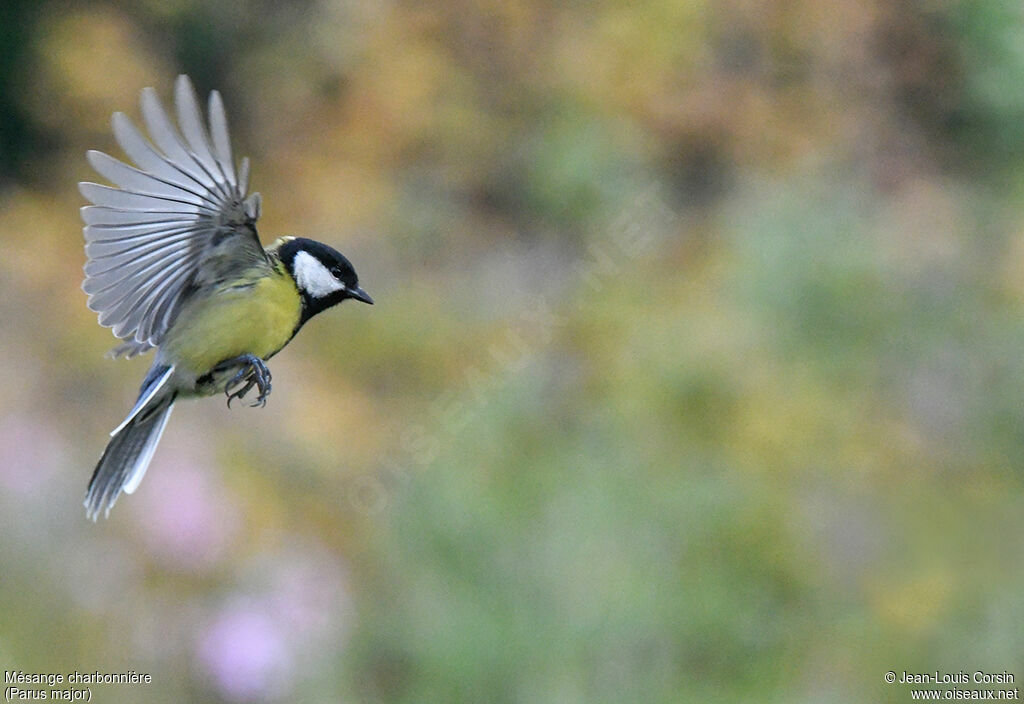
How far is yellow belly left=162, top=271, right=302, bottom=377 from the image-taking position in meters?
1.13

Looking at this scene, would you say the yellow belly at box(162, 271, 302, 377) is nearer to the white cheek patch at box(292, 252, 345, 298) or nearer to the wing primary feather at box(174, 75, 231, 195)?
the white cheek patch at box(292, 252, 345, 298)

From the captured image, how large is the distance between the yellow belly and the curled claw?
0.02 m

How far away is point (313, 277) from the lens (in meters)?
1.12

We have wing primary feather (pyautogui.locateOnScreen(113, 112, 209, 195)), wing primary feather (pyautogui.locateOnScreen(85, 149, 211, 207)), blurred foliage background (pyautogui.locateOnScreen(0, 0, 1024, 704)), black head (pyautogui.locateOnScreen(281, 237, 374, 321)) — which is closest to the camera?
wing primary feather (pyautogui.locateOnScreen(113, 112, 209, 195))

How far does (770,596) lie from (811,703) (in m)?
0.22

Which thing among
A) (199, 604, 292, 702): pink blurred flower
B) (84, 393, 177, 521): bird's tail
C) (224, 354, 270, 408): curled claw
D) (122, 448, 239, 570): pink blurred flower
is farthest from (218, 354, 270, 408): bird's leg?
(122, 448, 239, 570): pink blurred flower

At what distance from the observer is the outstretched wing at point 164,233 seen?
100 cm

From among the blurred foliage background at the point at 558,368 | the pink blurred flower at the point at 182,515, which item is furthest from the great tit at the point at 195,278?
the pink blurred flower at the point at 182,515

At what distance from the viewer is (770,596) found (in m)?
2.41

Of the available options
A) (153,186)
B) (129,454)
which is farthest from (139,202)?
(129,454)

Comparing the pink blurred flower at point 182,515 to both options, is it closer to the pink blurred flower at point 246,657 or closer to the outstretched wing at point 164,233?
the pink blurred flower at point 246,657

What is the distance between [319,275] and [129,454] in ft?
0.99

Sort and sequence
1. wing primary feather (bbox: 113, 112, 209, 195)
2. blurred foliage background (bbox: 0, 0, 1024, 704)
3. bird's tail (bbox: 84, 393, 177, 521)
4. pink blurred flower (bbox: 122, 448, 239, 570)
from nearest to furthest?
1. wing primary feather (bbox: 113, 112, 209, 195)
2. bird's tail (bbox: 84, 393, 177, 521)
3. blurred foliage background (bbox: 0, 0, 1024, 704)
4. pink blurred flower (bbox: 122, 448, 239, 570)

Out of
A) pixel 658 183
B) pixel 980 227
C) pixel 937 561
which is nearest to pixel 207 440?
pixel 937 561
